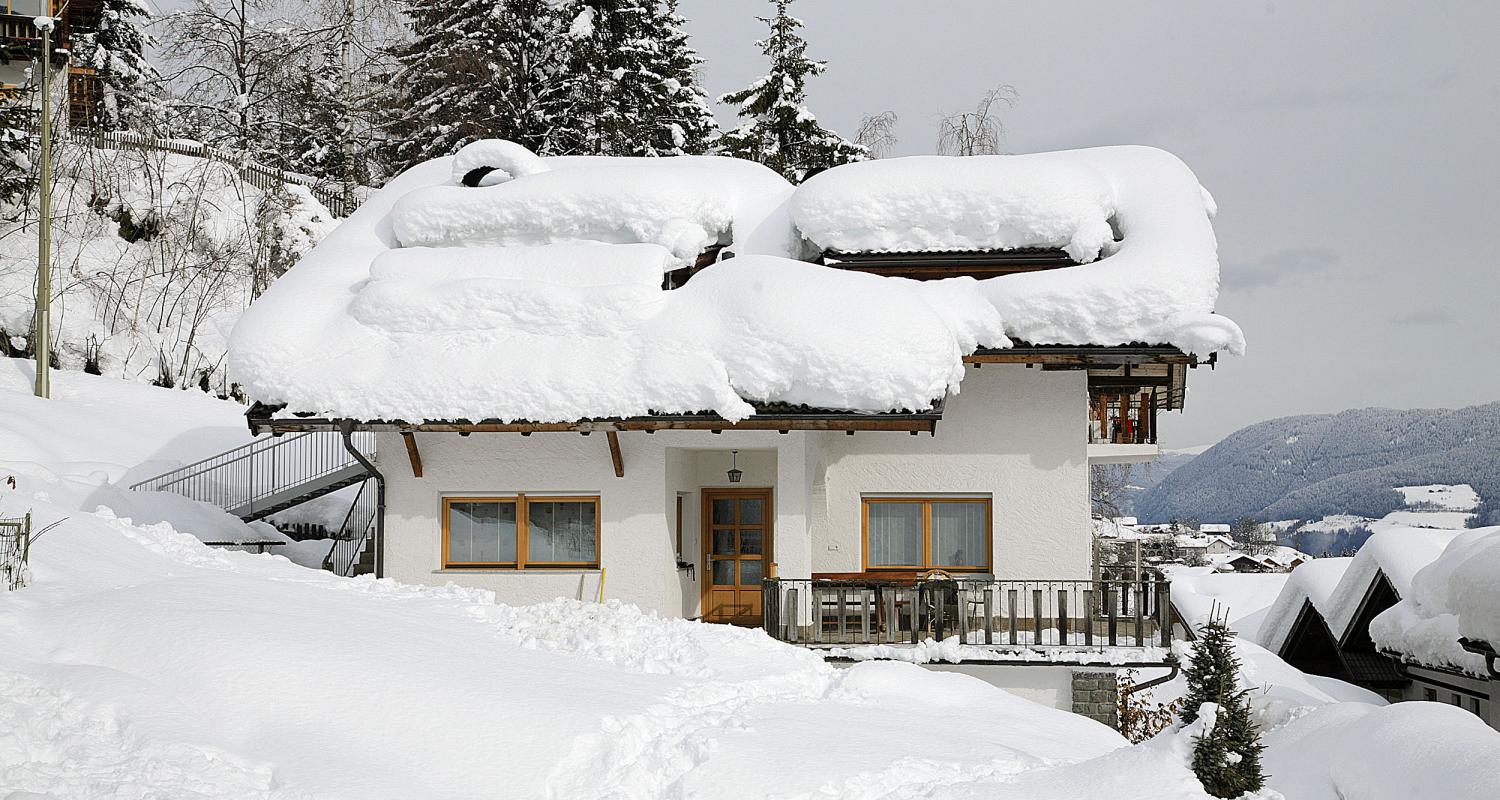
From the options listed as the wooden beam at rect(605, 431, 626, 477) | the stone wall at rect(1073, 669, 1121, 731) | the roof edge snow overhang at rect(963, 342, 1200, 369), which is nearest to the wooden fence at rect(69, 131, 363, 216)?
the wooden beam at rect(605, 431, 626, 477)

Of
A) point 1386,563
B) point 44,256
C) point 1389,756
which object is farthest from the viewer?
point 44,256

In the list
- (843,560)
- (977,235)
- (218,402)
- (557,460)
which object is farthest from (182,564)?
(218,402)

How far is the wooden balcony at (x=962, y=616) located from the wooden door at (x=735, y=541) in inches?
84.9

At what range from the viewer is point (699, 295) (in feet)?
47.2

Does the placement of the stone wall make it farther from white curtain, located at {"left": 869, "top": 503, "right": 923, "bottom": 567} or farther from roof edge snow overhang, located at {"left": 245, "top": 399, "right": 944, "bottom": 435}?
roof edge snow overhang, located at {"left": 245, "top": 399, "right": 944, "bottom": 435}

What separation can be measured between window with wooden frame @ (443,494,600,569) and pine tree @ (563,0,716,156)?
760 inches

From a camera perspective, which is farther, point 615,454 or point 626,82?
point 626,82

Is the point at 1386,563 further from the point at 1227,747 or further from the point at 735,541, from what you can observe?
the point at 1227,747

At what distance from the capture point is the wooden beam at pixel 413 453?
14.8m

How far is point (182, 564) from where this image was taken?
506 inches

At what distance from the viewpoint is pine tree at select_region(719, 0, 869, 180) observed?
112 feet

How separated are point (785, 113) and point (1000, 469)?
68.7 feet

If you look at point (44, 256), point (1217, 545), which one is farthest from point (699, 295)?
point (1217, 545)

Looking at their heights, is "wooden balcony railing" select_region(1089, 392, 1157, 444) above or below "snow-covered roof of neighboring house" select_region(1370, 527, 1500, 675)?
above
